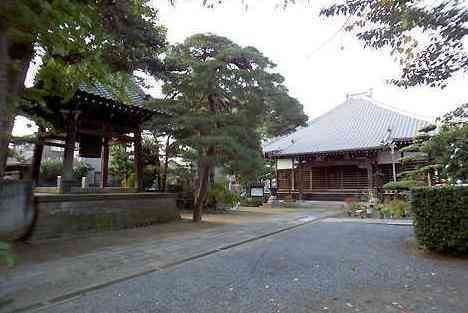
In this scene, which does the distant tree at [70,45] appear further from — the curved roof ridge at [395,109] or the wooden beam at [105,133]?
the curved roof ridge at [395,109]

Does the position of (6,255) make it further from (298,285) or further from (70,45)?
(298,285)

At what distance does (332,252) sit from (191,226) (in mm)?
5217

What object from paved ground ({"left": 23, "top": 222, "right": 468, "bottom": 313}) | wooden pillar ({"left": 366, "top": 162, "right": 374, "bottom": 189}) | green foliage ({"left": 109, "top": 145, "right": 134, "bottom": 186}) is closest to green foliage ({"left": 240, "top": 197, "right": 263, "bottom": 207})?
wooden pillar ({"left": 366, "top": 162, "right": 374, "bottom": 189})

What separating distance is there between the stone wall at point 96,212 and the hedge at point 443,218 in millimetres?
7981

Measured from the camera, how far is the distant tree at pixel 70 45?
7.07ft

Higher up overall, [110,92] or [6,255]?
[110,92]

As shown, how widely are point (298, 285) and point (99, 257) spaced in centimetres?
380

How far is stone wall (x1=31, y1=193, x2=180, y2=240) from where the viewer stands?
313 inches

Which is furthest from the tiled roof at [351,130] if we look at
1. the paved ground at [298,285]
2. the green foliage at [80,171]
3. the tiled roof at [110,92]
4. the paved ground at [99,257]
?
the green foliage at [80,171]

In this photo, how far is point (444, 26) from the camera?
6652 millimetres

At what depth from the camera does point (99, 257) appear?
240 inches

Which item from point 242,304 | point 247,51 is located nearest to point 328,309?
point 242,304

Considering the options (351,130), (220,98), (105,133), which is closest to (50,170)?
(105,133)

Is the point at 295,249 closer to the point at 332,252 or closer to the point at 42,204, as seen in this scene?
the point at 332,252
